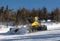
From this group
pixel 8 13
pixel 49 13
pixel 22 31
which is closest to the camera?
pixel 22 31

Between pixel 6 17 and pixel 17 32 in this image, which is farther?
pixel 6 17

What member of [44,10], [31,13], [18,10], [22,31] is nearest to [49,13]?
[44,10]

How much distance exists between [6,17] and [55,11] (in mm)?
33976

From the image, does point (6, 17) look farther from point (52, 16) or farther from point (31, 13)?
point (52, 16)

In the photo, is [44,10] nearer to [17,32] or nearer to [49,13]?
[49,13]

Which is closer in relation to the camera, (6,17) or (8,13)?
(6,17)

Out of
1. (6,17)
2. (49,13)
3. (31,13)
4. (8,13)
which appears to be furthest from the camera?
(49,13)

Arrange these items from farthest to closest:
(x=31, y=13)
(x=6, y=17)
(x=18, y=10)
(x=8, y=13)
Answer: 1. (x=31, y=13)
2. (x=18, y=10)
3. (x=8, y=13)
4. (x=6, y=17)

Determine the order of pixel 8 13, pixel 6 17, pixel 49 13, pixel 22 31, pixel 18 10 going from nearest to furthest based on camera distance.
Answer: pixel 22 31 → pixel 6 17 → pixel 8 13 → pixel 18 10 → pixel 49 13

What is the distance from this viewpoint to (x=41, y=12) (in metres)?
90.8

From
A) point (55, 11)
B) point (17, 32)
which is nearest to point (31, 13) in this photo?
point (55, 11)

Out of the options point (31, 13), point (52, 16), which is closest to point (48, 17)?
point (52, 16)

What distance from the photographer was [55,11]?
90.8 metres

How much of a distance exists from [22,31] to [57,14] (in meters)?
67.8
